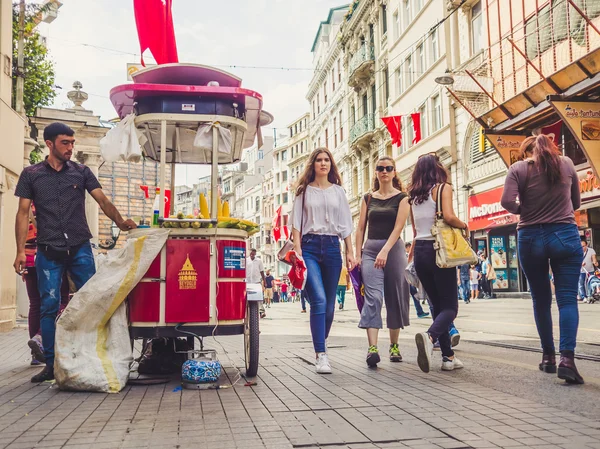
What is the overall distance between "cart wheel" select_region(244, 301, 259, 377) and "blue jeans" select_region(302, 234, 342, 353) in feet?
1.71

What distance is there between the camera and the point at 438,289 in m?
5.89

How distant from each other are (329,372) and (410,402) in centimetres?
148

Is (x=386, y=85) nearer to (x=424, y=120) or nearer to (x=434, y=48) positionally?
(x=424, y=120)

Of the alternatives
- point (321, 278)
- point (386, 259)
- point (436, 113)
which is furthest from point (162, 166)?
point (436, 113)

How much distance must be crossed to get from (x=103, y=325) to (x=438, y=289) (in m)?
2.77

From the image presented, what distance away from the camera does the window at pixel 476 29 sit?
25.6 m

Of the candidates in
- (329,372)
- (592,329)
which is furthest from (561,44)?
(329,372)

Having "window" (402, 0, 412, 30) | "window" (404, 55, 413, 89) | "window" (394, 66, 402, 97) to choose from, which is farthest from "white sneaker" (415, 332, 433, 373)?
"window" (394, 66, 402, 97)

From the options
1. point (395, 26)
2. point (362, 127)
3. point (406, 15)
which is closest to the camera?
point (406, 15)

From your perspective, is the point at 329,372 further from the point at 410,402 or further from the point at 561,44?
the point at 561,44

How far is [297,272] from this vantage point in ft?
19.1

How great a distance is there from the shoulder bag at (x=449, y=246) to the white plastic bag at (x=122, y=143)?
260 cm

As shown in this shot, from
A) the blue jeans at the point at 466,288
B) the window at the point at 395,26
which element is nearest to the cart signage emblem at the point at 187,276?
the blue jeans at the point at 466,288

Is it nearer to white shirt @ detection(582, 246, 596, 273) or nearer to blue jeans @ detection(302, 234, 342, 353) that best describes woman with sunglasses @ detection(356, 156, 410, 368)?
blue jeans @ detection(302, 234, 342, 353)
